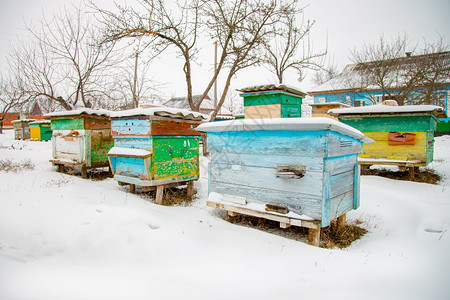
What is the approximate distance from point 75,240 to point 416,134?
22.5 ft

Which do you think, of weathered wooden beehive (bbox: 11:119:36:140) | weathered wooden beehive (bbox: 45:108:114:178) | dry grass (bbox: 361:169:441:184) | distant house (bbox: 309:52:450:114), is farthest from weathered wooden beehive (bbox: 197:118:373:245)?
weathered wooden beehive (bbox: 11:119:36:140)

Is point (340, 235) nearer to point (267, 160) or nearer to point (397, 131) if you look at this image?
point (267, 160)

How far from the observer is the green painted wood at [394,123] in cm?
595

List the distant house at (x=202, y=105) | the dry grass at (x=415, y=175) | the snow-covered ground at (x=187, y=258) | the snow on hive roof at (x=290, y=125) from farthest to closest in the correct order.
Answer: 1. the distant house at (x=202, y=105)
2. the dry grass at (x=415, y=175)
3. the snow on hive roof at (x=290, y=125)
4. the snow-covered ground at (x=187, y=258)

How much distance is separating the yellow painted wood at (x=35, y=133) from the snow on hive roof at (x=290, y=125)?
60.8ft

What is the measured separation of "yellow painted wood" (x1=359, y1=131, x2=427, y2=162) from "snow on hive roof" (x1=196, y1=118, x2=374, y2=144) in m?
3.43

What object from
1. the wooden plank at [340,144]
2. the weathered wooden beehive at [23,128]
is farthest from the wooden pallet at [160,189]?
the weathered wooden beehive at [23,128]

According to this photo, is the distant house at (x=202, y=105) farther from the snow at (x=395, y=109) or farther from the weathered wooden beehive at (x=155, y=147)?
the weathered wooden beehive at (x=155, y=147)

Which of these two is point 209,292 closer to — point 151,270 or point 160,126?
point 151,270

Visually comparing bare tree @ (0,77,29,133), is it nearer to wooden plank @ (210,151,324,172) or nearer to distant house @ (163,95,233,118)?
wooden plank @ (210,151,324,172)

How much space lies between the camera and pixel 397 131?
620cm

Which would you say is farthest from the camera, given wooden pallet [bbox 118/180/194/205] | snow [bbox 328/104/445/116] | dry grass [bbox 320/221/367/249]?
snow [bbox 328/104/445/116]

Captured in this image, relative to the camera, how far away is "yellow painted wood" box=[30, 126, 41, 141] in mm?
17658

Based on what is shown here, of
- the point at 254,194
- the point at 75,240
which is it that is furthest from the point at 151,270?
the point at 254,194
